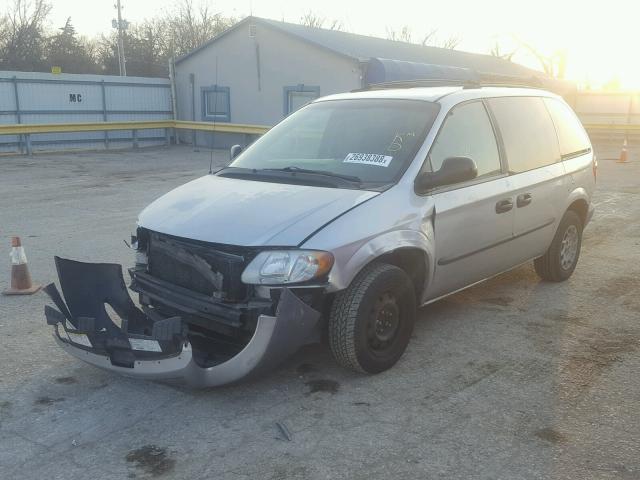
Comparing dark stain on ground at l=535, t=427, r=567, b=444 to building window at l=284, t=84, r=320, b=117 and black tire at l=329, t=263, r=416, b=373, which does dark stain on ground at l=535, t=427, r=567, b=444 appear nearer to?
black tire at l=329, t=263, r=416, b=373

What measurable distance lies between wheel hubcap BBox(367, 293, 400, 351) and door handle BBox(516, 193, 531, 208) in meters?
1.61

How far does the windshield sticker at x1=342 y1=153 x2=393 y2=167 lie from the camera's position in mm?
4281

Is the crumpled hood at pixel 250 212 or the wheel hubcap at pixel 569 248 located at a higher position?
the crumpled hood at pixel 250 212

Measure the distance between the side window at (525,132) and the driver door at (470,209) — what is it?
0.61 ft

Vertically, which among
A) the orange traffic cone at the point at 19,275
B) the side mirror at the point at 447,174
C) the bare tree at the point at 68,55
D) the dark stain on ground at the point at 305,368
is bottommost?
the dark stain on ground at the point at 305,368

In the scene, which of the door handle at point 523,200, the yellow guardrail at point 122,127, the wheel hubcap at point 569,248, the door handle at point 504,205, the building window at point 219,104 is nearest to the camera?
the door handle at point 504,205

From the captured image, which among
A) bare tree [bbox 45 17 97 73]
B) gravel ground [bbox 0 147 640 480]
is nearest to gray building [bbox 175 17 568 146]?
gravel ground [bbox 0 147 640 480]

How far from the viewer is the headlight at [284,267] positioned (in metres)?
3.48

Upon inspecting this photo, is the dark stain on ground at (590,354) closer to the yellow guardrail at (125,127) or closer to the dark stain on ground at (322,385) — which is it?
the dark stain on ground at (322,385)

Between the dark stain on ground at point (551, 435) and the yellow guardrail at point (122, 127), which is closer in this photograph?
the dark stain on ground at point (551, 435)

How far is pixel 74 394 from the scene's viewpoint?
377 centimetres

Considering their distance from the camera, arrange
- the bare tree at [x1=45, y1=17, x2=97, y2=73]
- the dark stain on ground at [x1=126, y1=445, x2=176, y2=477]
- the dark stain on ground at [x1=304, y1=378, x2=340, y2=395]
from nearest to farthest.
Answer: the dark stain on ground at [x1=126, y1=445, x2=176, y2=477], the dark stain on ground at [x1=304, y1=378, x2=340, y2=395], the bare tree at [x1=45, y1=17, x2=97, y2=73]

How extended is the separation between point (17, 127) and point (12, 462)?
1734 cm

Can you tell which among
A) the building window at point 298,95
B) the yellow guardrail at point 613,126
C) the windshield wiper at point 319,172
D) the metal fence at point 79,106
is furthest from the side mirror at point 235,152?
the yellow guardrail at point 613,126
